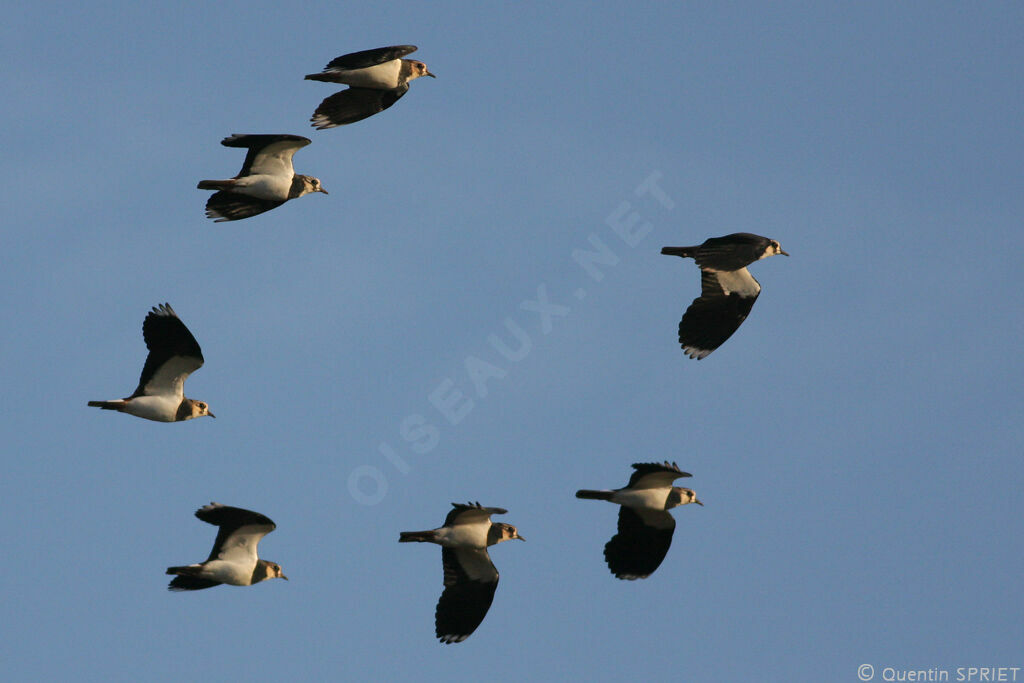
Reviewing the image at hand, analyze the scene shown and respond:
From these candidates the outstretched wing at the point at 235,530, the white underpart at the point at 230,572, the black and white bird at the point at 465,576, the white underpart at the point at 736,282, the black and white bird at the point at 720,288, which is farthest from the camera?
the white underpart at the point at 736,282

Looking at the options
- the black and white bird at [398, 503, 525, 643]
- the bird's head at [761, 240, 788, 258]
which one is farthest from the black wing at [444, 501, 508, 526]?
the bird's head at [761, 240, 788, 258]

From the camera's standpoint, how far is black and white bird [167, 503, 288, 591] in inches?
1110

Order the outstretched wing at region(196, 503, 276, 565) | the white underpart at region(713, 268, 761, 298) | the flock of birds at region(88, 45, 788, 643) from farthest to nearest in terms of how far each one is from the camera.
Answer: the white underpart at region(713, 268, 761, 298), the flock of birds at region(88, 45, 788, 643), the outstretched wing at region(196, 503, 276, 565)

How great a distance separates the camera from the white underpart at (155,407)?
3019cm

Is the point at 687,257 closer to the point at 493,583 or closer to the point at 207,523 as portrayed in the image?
the point at 493,583

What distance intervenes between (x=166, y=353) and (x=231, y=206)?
2984 mm

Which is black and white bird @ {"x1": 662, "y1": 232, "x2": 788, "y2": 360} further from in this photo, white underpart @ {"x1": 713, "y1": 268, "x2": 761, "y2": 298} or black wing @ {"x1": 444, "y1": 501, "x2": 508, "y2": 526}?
black wing @ {"x1": 444, "y1": 501, "x2": 508, "y2": 526}

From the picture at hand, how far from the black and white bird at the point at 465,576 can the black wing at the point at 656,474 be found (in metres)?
2.70

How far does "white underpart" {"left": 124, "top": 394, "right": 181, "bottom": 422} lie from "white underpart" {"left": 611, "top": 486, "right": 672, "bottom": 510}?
7980 millimetres

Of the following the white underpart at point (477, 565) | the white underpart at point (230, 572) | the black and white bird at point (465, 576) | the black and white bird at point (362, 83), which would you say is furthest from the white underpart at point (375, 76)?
the white underpart at point (230, 572)

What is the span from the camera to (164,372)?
98.9 feet

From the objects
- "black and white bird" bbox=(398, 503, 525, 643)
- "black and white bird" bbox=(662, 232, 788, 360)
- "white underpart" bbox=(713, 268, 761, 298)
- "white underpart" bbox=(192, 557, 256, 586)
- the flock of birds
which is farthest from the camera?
"white underpart" bbox=(713, 268, 761, 298)

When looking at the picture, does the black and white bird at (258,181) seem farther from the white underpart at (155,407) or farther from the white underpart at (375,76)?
the white underpart at (155,407)

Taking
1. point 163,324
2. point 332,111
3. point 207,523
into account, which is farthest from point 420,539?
point 332,111
